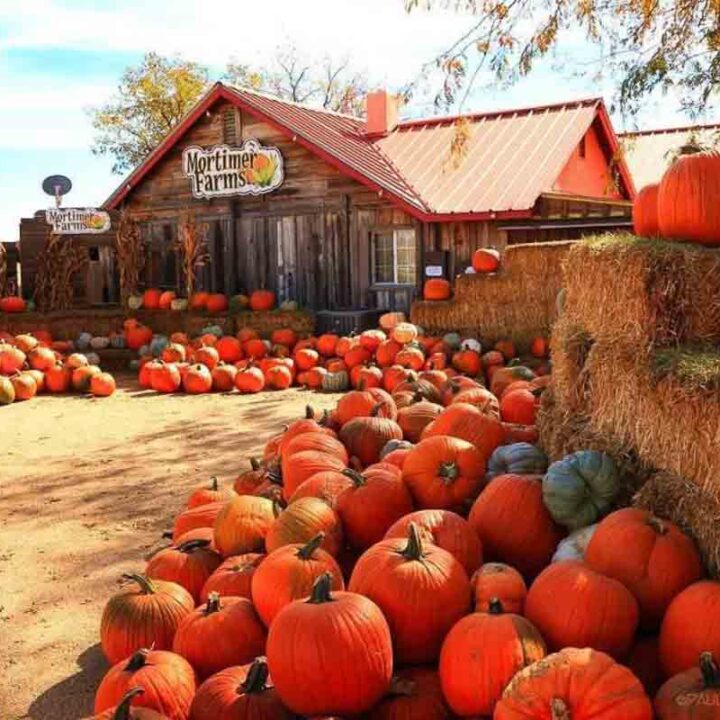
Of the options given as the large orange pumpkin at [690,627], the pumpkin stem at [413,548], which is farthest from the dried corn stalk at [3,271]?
the large orange pumpkin at [690,627]

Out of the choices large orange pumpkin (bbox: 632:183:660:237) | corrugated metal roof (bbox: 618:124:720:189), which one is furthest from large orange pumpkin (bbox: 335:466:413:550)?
corrugated metal roof (bbox: 618:124:720:189)

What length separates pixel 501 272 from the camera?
1281cm

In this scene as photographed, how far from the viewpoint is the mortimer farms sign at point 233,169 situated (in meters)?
17.7

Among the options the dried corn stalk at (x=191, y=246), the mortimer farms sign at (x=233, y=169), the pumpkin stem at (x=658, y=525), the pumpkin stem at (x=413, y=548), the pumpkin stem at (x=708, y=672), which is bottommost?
the pumpkin stem at (x=708, y=672)

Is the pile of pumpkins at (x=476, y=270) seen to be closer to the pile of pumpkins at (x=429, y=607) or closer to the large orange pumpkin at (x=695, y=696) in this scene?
the pile of pumpkins at (x=429, y=607)

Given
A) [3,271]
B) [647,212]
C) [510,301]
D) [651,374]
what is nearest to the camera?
[651,374]

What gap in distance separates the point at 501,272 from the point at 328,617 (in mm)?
10363

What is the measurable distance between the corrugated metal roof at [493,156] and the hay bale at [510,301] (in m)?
2.55

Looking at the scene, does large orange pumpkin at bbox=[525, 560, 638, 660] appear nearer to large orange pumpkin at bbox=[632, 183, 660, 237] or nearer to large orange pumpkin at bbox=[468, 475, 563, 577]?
large orange pumpkin at bbox=[468, 475, 563, 577]

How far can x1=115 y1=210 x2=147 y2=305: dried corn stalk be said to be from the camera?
16859 mm

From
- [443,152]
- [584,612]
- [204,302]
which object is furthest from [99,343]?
[584,612]

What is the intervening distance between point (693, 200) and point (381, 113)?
16373 mm

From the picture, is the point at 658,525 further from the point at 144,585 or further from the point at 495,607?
the point at 144,585

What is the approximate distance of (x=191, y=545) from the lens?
171 inches
